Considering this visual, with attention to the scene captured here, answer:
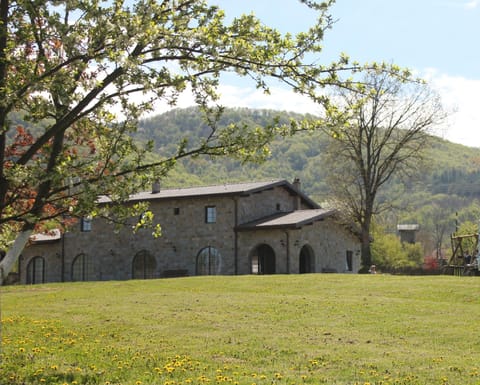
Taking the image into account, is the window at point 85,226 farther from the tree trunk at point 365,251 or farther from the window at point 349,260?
the tree trunk at point 365,251

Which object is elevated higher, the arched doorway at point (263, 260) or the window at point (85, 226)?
the window at point (85, 226)

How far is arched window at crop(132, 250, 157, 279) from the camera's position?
44.5 metres

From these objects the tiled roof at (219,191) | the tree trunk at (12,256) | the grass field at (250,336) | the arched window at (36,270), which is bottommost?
the grass field at (250,336)

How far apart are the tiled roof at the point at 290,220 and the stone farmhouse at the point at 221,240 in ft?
0.19

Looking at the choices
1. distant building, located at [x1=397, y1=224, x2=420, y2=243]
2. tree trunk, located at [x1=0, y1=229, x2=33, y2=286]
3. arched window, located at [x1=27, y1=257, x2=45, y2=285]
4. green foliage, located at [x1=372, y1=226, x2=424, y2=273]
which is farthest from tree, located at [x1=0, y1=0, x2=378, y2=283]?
distant building, located at [x1=397, y1=224, x2=420, y2=243]

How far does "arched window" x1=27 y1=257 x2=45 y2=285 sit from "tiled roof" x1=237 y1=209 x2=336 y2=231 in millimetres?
16599

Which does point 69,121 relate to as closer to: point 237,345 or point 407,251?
point 237,345

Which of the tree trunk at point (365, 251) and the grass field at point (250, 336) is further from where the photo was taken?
the tree trunk at point (365, 251)

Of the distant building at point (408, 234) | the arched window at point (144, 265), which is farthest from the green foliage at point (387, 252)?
the arched window at point (144, 265)

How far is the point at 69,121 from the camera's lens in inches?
419

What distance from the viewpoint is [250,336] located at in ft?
51.7

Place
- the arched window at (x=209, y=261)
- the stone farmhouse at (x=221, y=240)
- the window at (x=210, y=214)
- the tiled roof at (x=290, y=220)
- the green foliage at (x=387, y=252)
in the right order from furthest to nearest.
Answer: the green foliage at (x=387, y=252)
the window at (x=210, y=214)
the arched window at (x=209, y=261)
the stone farmhouse at (x=221, y=240)
the tiled roof at (x=290, y=220)

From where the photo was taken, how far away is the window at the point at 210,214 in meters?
42.3

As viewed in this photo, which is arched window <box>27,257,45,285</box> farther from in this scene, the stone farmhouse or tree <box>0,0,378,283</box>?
tree <box>0,0,378,283</box>
